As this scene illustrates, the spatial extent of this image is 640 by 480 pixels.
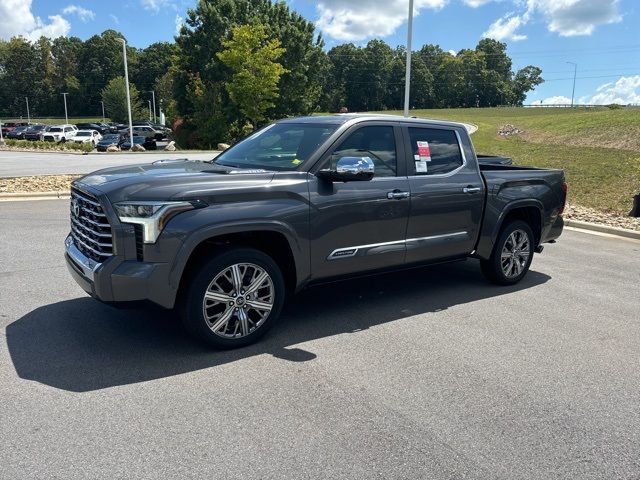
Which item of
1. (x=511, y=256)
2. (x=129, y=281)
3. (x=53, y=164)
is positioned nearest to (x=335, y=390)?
(x=129, y=281)

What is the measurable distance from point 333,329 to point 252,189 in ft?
4.93

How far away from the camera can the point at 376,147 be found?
5.13 metres

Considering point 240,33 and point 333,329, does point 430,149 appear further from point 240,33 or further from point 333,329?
point 240,33

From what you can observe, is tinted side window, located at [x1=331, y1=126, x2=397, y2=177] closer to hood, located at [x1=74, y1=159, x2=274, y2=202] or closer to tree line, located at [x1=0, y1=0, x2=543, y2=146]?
hood, located at [x1=74, y1=159, x2=274, y2=202]

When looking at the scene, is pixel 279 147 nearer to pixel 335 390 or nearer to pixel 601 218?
pixel 335 390

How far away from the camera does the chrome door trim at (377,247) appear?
15.6ft

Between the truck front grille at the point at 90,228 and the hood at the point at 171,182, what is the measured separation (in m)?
0.13

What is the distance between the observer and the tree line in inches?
1663

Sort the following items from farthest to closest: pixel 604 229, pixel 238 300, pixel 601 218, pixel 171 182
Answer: pixel 601 218 → pixel 604 229 → pixel 238 300 → pixel 171 182

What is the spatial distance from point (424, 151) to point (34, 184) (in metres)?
10.8

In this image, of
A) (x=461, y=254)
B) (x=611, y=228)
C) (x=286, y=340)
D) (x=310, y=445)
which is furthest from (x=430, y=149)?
(x=611, y=228)

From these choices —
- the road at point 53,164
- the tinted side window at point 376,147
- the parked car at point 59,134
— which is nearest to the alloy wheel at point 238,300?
the tinted side window at point 376,147

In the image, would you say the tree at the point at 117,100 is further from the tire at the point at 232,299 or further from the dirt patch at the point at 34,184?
the tire at the point at 232,299

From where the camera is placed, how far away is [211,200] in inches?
159
